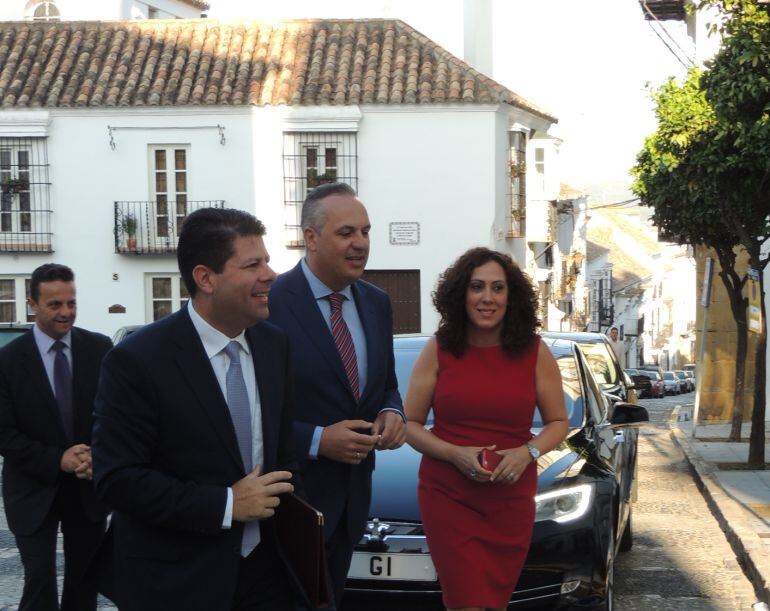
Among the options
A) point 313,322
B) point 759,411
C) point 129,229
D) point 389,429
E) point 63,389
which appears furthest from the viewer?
point 129,229

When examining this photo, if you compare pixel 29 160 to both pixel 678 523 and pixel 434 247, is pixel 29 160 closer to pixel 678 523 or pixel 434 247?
pixel 434 247

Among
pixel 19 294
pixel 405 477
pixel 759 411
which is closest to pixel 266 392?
pixel 405 477

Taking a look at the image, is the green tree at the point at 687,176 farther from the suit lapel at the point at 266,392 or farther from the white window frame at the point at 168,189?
the white window frame at the point at 168,189

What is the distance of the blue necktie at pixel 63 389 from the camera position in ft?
18.3

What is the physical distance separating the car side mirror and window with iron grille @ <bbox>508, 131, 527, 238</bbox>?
24.5 m

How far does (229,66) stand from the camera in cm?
3144

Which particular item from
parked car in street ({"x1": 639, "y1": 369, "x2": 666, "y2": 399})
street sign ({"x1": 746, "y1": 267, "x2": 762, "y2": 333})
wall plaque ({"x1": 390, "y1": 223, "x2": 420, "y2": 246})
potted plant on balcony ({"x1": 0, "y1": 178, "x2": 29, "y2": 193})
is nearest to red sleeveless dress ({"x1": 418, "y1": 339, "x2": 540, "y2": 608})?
street sign ({"x1": 746, "y1": 267, "x2": 762, "y2": 333})

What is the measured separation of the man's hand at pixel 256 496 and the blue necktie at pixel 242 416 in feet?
0.33

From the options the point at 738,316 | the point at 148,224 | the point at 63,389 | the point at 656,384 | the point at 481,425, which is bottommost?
the point at 656,384

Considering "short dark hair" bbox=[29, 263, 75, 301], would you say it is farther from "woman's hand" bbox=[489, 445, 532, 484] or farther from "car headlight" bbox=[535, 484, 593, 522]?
"car headlight" bbox=[535, 484, 593, 522]

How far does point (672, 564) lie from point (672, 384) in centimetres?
5954

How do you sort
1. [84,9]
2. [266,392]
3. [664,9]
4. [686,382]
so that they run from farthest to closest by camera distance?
1. [686,382]
2. [84,9]
3. [664,9]
4. [266,392]

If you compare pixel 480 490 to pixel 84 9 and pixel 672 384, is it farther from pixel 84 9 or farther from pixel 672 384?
pixel 672 384

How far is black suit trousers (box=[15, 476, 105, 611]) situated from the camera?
5352 millimetres
